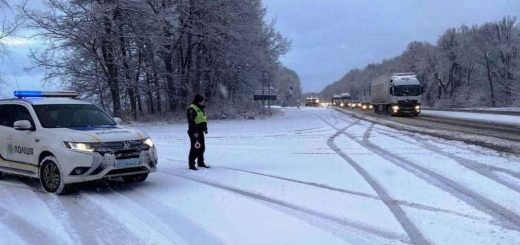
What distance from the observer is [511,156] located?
13.4 metres

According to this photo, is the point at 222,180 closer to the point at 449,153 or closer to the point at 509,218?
the point at 509,218

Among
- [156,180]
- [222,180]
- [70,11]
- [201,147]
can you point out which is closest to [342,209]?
[222,180]

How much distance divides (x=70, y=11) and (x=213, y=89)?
55.1 ft

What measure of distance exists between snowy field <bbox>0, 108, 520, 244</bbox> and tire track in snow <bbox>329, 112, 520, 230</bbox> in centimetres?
2

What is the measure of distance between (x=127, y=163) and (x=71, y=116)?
1895 mm

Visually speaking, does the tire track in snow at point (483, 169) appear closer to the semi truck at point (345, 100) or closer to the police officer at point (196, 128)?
the police officer at point (196, 128)

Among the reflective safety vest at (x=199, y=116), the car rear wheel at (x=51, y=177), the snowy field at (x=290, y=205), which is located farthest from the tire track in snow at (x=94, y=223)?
the reflective safety vest at (x=199, y=116)

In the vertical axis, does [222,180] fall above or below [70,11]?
below

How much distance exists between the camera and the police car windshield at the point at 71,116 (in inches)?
395

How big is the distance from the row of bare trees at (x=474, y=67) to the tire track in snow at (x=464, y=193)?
66.5m

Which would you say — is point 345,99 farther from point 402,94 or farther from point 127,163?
point 127,163

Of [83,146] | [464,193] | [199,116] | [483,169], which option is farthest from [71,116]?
[483,169]

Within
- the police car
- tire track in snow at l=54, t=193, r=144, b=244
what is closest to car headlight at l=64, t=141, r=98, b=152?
the police car

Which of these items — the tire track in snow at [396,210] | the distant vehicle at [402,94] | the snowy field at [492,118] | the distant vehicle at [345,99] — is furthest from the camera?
the distant vehicle at [345,99]
